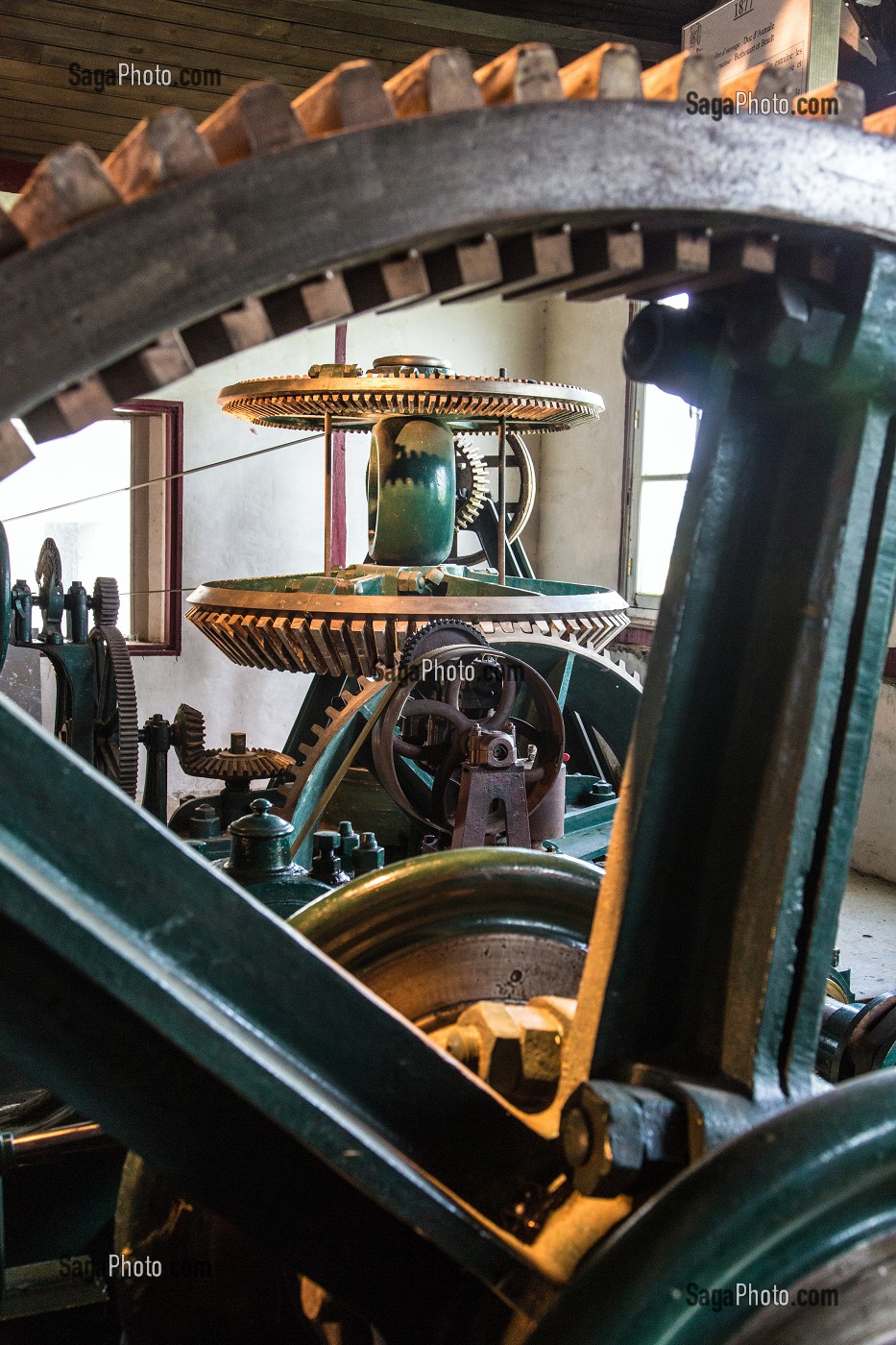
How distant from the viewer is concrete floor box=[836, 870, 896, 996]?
4.60 meters

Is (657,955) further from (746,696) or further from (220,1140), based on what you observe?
(220,1140)

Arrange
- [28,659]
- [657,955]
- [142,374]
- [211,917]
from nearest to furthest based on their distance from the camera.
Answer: [142,374]
[211,917]
[657,955]
[28,659]

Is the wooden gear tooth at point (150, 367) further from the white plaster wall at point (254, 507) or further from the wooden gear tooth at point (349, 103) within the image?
the white plaster wall at point (254, 507)

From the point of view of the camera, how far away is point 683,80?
28.9 inches

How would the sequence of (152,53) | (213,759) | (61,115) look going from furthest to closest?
(61,115), (152,53), (213,759)

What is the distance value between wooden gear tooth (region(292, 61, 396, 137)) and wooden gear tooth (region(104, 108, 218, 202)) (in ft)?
0.21

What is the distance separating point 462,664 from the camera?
315 centimetres

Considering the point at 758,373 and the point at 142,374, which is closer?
the point at 142,374

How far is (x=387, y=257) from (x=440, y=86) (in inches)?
3.8

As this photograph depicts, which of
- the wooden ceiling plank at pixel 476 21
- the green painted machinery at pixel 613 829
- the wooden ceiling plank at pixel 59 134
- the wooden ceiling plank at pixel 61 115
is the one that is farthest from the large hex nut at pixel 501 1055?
the wooden ceiling plank at pixel 59 134

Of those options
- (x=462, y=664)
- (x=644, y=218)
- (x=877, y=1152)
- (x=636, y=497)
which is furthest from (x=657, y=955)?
A: (x=636, y=497)

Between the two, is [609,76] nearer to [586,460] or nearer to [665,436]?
[665,436]

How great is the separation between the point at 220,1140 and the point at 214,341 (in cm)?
52

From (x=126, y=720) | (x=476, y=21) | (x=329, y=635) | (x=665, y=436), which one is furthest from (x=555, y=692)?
(x=665, y=436)
